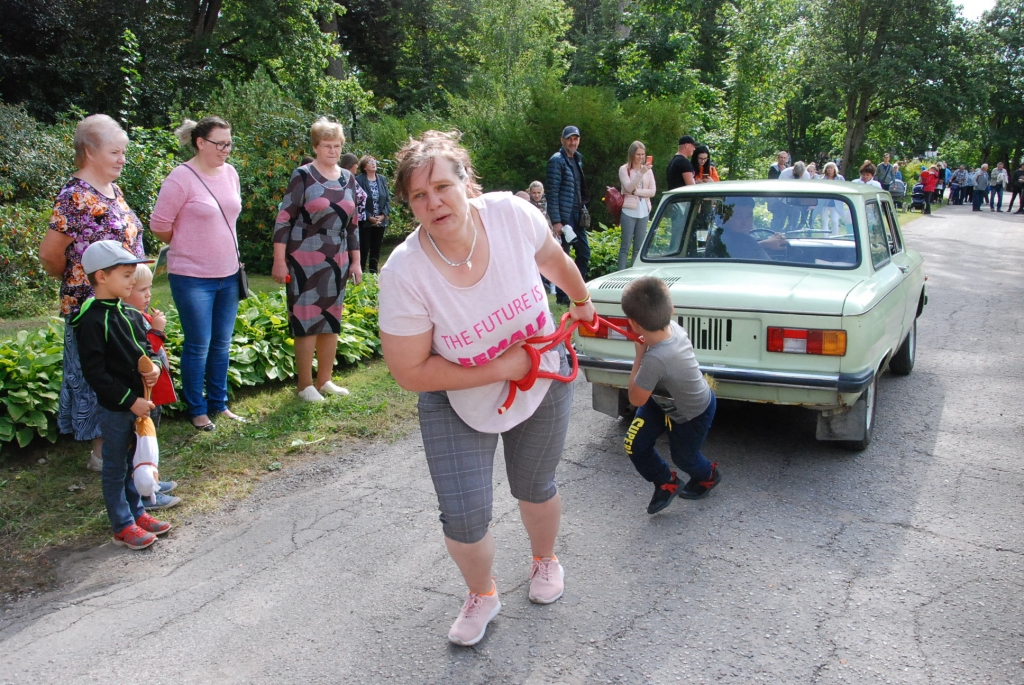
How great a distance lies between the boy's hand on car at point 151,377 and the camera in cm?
402

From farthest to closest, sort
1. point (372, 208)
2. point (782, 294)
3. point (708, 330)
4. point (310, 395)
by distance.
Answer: point (372, 208)
point (310, 395)
point (708, 330)
point (782, 294)

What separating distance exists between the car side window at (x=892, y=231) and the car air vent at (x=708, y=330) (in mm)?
2244

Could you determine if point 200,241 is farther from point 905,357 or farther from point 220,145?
point 905,357

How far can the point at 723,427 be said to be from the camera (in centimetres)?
580

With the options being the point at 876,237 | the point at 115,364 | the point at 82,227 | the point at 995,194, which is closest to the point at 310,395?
the point at 82,227

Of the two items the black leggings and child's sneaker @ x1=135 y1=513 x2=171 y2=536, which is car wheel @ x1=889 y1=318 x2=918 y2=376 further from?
the black leggings

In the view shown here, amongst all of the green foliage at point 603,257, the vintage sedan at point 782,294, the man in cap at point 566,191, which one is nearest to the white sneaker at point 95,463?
the vintage sedan at point 782,294

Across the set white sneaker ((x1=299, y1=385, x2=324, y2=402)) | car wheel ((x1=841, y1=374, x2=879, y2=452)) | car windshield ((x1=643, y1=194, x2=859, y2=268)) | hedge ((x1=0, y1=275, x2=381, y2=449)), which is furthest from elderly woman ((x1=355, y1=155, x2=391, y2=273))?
car wheel ((x1=841, y1=374, x2=879, y2=452))

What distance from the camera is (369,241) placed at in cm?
1140

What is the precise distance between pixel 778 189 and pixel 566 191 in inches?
159

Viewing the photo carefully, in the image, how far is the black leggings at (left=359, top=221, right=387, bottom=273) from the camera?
11.2m

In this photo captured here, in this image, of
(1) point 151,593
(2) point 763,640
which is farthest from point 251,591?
(2) point 763,640

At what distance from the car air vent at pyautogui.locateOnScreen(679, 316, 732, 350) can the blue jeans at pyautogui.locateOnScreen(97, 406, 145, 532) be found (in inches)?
120

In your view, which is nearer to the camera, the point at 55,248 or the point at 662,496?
the point at 662,496
